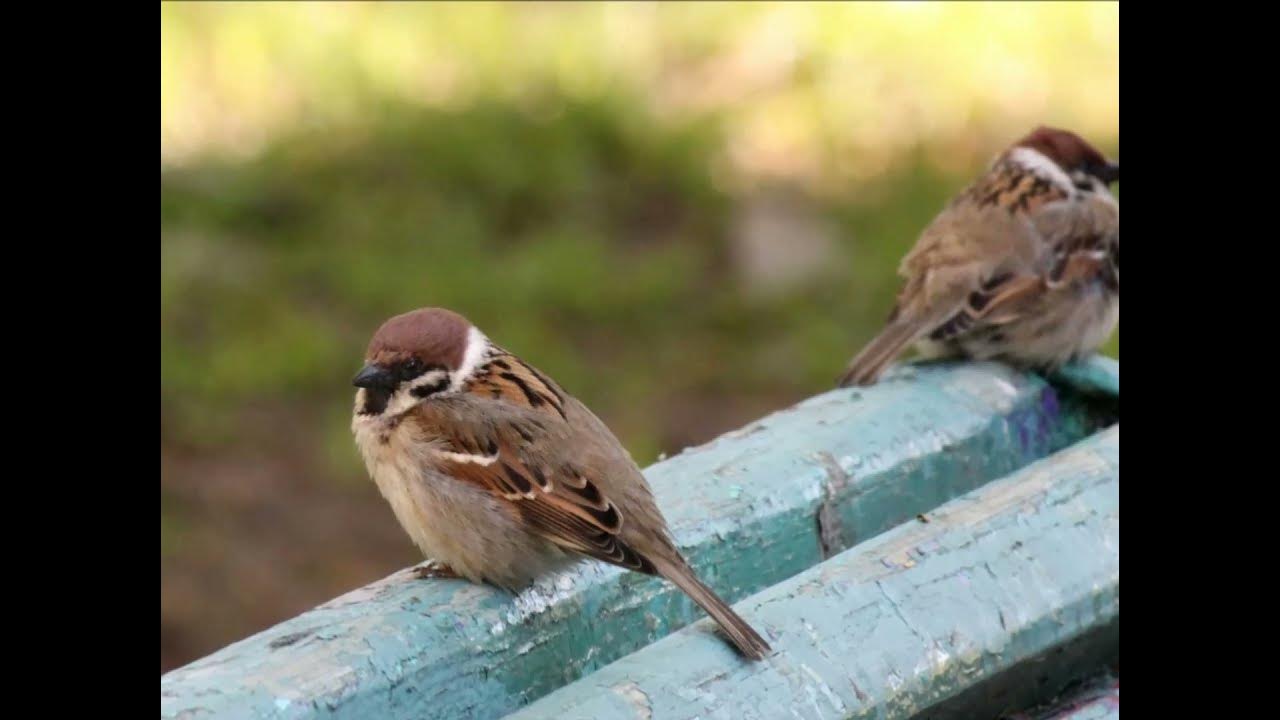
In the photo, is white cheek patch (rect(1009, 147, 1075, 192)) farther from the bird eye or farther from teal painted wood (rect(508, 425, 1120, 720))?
the bird eye

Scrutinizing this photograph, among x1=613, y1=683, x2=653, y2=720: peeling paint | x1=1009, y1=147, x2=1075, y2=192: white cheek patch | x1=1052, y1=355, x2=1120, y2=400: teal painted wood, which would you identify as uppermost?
x1=1009, y1=147, x2=1075, y2=192: white cheek patch

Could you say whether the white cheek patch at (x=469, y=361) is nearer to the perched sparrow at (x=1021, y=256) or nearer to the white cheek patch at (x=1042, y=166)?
the perched sparrow at (x=1021, y=256)

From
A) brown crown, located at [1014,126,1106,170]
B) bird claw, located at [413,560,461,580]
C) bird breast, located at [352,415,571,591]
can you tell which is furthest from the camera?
brown crown, located at [1014,126,1106,170]

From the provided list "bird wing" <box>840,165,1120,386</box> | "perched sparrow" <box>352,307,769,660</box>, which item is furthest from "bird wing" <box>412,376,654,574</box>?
"bird wing" <box>840,165,1120,386</box>

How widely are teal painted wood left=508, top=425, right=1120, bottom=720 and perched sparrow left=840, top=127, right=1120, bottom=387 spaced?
132 centimetres

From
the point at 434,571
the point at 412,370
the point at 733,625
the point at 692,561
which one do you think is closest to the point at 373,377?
the point at 412,370

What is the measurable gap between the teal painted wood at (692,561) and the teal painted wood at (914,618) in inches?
6.4

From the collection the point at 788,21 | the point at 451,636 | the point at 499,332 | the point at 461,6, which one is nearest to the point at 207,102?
the point at 461,6

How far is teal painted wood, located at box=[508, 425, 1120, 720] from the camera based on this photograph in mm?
2102

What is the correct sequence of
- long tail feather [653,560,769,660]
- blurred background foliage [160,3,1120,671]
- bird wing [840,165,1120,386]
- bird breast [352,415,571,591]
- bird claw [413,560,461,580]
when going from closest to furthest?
long tail feather [653,560,769,660] < bird claw [413,560,461,580] < bird breast [352,415,571,591] < bird wing [840,165,1120,386] < blurred background foliage [160,3,1120,671]

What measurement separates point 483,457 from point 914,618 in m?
0.87

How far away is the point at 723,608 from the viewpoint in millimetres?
2201

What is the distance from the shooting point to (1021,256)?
4.40 meters
